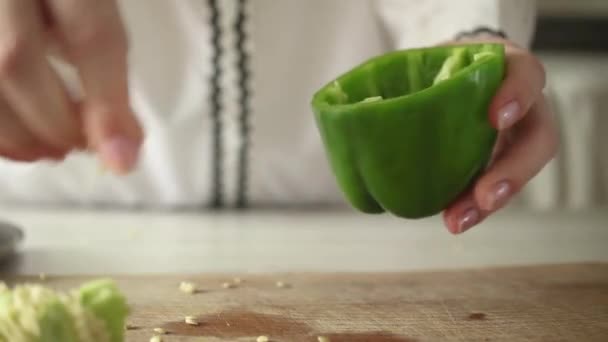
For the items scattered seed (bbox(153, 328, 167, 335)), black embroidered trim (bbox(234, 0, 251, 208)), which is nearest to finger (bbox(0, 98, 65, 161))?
scattered seed (bbox(153, 328, 167, 335))

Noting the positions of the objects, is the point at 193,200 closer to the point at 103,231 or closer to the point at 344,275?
the point at 103,231

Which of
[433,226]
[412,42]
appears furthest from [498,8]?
[433,226]

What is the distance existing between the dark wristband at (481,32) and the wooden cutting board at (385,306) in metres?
0.25

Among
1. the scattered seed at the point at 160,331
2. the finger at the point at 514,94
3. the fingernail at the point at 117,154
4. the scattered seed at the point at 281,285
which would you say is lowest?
the scattered seed at the point at 160,331

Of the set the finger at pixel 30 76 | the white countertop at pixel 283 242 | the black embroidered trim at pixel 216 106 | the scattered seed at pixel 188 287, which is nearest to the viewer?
the finger at pixel 30 76

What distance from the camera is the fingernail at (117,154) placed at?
22.4 inches

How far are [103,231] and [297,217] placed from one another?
26cm

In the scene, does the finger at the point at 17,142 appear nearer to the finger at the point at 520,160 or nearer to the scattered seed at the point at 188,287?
the scattered seed at the point at 188,287

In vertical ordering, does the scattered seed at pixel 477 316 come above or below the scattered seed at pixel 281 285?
below

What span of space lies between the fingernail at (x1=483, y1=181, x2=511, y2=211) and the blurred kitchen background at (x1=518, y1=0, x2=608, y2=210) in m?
0.89

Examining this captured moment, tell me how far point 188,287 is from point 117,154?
249 millimetres

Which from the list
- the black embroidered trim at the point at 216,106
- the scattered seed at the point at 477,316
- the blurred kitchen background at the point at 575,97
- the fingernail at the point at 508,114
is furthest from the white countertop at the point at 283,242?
the blurred kitchen background at the point at 575,97

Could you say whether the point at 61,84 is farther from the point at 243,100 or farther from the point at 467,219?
the point at 243,100

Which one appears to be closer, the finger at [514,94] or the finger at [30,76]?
the finger at [30,76]
